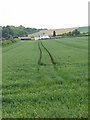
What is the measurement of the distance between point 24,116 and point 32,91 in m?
3.95

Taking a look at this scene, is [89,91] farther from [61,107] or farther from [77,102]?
[61,107]

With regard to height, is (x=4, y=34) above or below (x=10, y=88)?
above

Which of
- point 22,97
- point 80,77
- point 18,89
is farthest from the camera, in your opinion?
point 80,77

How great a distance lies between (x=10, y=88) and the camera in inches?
570

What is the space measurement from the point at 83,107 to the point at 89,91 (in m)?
2.81

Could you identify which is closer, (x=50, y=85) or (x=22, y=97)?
(x=22, y=97)

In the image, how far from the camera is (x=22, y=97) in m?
11.9

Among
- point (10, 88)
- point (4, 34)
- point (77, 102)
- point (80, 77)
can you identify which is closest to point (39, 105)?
point (77, 102)

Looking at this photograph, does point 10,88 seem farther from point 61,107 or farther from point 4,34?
point 4,34

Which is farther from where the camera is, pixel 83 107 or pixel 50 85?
pixel 50 85

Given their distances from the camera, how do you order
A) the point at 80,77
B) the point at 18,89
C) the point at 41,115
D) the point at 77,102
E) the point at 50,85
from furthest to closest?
the point at 80,77
the point at 50,85
the point at 18,89
the point at 77,102
the point at 41,115

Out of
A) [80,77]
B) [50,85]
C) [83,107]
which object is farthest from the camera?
[80,77]

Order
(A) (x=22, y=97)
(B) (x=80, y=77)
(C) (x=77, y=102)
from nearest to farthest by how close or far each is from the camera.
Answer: (C) (x=77, y=102) → (A) (x=22, y=97) → (B) (x=80, y=77)

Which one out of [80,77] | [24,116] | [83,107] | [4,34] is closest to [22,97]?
[24,116]
